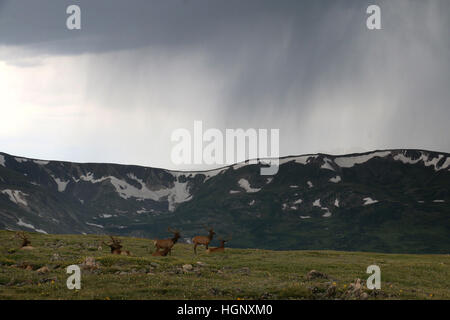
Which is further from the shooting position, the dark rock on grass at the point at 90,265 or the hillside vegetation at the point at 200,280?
the dark rock on grass at the point at 90,265

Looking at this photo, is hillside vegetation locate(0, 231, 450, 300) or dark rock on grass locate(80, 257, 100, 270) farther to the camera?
dark rock on grass locate(80, 257, 100, 270)

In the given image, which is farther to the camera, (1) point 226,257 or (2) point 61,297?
(1) point 226,257

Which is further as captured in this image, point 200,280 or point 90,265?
point 90,265

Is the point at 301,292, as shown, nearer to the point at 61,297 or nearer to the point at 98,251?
the point at 61,297

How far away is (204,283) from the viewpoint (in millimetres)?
29266

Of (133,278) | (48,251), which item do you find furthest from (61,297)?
(48,251)

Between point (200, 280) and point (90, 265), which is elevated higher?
point (90, 265)
